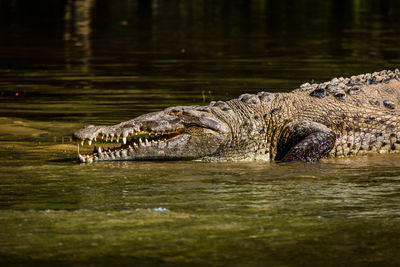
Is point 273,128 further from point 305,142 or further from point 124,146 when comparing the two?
point 124,146

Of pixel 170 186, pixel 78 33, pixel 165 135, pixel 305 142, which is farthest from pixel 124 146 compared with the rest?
pixel 78 33

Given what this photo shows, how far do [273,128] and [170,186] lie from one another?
2.34 meters

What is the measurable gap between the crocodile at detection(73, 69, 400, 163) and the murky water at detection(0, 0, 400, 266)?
10.4 inches

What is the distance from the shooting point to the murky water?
5.35m

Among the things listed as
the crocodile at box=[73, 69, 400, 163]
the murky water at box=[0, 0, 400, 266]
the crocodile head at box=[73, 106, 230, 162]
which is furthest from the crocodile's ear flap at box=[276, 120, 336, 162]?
the crocodile head at box=[73, 106, 230, 162]

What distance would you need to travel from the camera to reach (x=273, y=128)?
9.28 meters

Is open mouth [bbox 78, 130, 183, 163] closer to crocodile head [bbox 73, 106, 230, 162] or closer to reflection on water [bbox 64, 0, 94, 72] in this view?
crocodile head [bbox 73, 106, 230, 162]

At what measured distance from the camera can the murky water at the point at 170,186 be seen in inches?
211

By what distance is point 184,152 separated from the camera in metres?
8.82

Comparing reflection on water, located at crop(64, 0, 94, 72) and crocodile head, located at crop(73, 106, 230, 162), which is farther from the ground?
reflection on water, located at crop(64, 0, 94, 72)

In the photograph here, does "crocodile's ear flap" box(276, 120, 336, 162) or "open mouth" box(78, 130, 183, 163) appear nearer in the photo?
"open mouth" box(78, 130, 183, 163)

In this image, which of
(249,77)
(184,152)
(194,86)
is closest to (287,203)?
(184,152)

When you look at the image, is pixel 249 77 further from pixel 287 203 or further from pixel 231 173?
pixel 287 203

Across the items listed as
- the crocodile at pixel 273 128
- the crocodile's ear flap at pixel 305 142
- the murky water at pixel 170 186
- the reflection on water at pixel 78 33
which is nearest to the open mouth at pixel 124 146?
the crocodile at pixel 273 128
